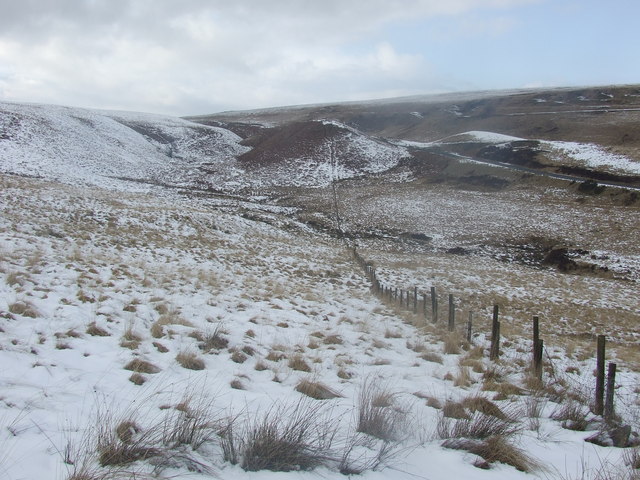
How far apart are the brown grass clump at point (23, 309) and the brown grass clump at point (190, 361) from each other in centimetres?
271

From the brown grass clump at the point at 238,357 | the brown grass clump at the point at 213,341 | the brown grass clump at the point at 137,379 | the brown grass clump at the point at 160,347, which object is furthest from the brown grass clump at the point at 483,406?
the brown grass clump at the point at 160,347

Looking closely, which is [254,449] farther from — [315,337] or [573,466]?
[315,337]

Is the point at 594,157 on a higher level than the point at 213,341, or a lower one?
higher

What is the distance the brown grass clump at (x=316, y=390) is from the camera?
5051 millimetres

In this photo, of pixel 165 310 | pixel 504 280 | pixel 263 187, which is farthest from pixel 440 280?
pixel 263 187

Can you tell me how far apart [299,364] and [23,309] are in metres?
4.52

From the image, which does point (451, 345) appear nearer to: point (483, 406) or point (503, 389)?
point (503, 389)

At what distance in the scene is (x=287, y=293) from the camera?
41.0ft

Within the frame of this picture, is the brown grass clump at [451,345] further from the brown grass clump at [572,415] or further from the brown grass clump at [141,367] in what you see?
the brown grass clump at [141,367]

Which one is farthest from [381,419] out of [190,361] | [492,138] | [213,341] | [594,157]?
[492,138]

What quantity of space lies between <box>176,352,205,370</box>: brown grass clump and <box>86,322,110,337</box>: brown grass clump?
1474mm

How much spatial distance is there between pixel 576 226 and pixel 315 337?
29340 millimetres

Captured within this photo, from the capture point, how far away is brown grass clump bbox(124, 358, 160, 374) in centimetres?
Answer: 519

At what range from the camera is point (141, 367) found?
206 inches
